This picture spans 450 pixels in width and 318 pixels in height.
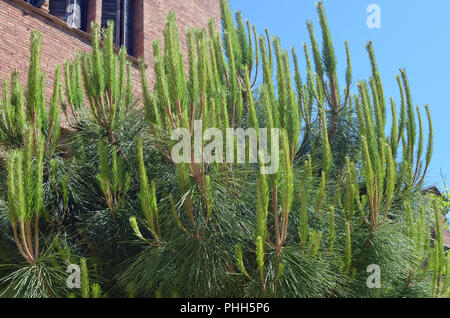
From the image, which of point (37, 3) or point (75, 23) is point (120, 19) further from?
point (37, 3)

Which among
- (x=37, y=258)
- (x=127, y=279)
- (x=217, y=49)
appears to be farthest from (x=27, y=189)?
(x=217, y=49)

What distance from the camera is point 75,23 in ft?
23.3

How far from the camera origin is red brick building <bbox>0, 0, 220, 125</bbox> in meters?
5.86

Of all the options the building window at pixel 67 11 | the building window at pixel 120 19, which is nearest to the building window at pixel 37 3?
the building window at pixel 67 11

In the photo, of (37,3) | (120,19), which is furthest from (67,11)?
(120,19)

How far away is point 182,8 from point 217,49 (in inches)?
176

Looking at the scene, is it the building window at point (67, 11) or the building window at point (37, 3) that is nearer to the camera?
the building window at point (37, 3)

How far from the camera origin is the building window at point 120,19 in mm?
7805

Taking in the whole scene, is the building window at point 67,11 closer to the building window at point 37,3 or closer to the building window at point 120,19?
the building window at point 37,3

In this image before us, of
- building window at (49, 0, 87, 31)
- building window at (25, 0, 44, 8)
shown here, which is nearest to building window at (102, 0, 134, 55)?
building window at (49, 0, 87, 31)

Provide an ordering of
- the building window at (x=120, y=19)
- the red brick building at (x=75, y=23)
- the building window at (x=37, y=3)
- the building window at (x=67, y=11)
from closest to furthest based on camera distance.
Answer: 1. the red brick building at (x=75, y=23)
2. the building window at (x=37, y=3)
3. the building window at (x=67, y=11)
4. the building window at (x=120, y=19)

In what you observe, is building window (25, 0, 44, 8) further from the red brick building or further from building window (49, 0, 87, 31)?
building window (49, 0, 87, 31)

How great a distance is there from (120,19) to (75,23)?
1.03m

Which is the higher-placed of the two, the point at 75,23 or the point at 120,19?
the point at 120,19
